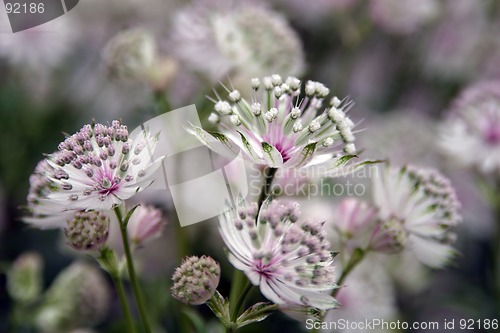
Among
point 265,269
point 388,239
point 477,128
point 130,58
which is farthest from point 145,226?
point 477,128

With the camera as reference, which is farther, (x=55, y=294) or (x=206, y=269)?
(x=55, y=294)

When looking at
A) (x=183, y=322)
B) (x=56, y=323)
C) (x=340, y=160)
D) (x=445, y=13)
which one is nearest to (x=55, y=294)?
(x=56, y=323)

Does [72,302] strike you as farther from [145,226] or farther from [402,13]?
[402,13]

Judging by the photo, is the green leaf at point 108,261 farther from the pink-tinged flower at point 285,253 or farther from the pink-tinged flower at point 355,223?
the pink-tinged flower at point 355,223

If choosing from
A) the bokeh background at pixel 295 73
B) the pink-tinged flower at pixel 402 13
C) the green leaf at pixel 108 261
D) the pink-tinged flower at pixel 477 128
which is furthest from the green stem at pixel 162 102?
the pink-tinged flower at pixel 402 13

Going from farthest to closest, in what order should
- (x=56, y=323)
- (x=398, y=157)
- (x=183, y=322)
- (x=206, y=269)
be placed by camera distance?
(x=398, y=157) < (x=56, y=323) < (x=183, y=322) < (x=206, y=269)

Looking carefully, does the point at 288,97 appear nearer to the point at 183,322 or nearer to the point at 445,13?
the point at 183,322
